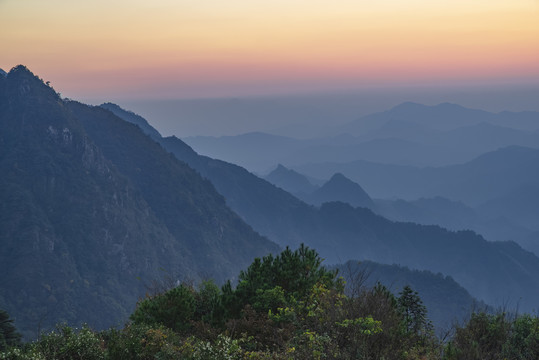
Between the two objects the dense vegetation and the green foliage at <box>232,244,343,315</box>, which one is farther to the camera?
the green foliage at <box>232,244,343,315</box>

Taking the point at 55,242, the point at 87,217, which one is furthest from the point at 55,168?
the point at 55,242

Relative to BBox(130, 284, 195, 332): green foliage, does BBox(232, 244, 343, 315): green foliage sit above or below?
above

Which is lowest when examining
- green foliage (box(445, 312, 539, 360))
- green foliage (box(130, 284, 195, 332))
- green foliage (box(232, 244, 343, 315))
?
green foliage (box(130, 284, 195, 332))

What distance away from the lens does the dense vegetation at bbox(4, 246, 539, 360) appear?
1490 centimetres

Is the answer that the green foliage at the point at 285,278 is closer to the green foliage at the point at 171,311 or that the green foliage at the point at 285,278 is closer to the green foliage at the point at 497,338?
the green foliage at the point at 171,311

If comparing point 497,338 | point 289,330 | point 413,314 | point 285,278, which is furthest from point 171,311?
point 497,338

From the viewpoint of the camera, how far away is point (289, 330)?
17484 millimetres

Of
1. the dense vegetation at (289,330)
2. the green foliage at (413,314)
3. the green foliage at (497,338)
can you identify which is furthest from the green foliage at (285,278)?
the green foliage at (497,338)

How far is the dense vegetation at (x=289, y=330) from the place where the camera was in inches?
587

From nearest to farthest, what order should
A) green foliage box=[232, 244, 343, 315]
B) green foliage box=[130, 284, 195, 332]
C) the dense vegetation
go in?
the dense vegetation < green foliage box=[130, 284, 195, 332] < green foliage box=[232, 244, 343, 315]

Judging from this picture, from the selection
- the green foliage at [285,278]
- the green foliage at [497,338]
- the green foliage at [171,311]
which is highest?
the green foliage at [285,278]

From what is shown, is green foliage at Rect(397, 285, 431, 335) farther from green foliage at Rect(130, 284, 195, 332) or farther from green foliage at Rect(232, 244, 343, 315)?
green foliage at Rect(130, 284, 195, 332)

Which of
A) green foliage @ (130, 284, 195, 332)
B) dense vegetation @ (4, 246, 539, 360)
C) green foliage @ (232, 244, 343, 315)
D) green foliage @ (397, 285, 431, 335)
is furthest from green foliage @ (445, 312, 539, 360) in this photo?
green foliage @ (130, 284, 195, 332)

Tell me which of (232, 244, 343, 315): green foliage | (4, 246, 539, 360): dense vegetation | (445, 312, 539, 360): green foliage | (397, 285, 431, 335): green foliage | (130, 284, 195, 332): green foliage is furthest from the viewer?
(232, 244, 343, 315): green foliage
